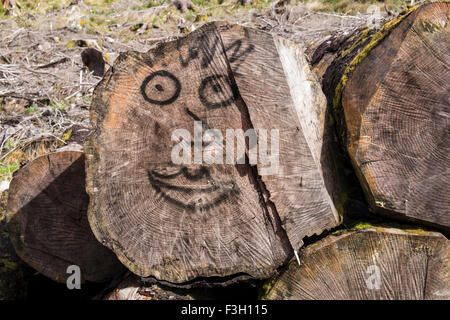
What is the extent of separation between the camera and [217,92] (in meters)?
1.52

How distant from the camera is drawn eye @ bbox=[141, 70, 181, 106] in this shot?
1521mm

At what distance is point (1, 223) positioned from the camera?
2.15m

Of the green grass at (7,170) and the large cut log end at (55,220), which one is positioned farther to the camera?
the green grass at (7,170)

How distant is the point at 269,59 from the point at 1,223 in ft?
6.14

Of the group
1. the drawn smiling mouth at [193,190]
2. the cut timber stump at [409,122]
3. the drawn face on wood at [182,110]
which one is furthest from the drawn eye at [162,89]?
the cut timber stump at [409,122]

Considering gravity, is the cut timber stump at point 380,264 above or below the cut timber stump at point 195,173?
below

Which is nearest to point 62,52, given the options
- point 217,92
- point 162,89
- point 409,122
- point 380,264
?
point 162,89

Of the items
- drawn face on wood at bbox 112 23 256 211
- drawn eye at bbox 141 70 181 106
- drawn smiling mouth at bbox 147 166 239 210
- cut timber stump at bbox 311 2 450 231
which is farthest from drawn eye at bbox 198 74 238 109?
cut timber stump at bbox 311 2 450 231

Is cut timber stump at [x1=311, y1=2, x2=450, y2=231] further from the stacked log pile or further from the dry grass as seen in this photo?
the dry grass

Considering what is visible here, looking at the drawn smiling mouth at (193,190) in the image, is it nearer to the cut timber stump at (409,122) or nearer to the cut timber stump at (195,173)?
the cut timber stump at (195,173)

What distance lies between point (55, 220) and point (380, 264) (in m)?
1.61

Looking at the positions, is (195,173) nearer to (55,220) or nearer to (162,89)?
(162,89)

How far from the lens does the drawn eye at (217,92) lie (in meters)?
1.51
